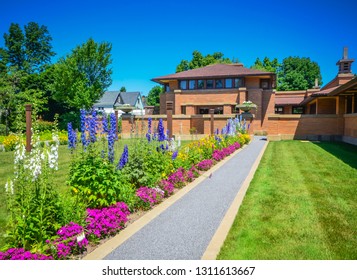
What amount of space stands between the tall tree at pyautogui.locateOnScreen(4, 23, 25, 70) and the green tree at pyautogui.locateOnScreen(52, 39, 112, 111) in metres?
4.52

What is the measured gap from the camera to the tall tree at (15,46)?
33906 millimetres

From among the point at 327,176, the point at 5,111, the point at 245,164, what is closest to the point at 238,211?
the point at 327,176

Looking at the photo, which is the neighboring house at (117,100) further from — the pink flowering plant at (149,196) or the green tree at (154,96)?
the pink flowering plant at (149,196)

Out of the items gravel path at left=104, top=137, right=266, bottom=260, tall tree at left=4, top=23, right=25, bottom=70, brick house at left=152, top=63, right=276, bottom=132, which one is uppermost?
tall tree at left=4, top=23, right=25, bottom=70

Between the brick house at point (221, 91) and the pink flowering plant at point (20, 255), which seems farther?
the brick house at point (221, 91)

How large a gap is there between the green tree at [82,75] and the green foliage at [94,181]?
3457 cm

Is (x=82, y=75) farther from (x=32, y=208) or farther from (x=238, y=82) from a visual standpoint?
(x=32, y=208)

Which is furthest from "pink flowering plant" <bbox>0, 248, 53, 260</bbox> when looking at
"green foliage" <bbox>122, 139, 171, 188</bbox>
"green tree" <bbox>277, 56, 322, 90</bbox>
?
"green tree" <bbox>277, 56, 322, 90</bbox>

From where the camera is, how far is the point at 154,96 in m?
82.7

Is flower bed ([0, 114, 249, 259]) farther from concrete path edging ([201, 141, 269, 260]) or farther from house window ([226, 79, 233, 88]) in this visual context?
house window ([226, 79, 233, 88])

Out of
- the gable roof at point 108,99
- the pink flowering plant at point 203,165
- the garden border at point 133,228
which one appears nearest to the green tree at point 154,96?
the gable roof at point 108,99

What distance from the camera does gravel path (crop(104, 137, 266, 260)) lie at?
4.46 meters

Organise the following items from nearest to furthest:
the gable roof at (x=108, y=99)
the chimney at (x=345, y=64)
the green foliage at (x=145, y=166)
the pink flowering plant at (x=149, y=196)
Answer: the pink flowering plant at (x=149, y=196), the green foliage at (x=145, y=166), the chimney at (x=345, y=64), the gable roof at (x=108, y=99)
